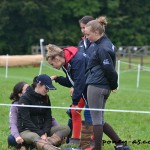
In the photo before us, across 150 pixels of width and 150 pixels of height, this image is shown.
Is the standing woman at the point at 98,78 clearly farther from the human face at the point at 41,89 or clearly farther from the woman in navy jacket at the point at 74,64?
the human face at the point at 41,89

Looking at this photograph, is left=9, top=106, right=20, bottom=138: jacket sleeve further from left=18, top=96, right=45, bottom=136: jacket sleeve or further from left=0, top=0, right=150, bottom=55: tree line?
left=0, top=0, right=150, bottom=55: tree line

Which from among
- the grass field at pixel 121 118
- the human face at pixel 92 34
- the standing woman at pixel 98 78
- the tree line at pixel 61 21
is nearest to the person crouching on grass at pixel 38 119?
the grass field at pixel 121 118

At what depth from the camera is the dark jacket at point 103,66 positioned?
5996 millimetres

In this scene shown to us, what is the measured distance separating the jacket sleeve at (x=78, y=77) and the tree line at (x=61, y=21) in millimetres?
38162

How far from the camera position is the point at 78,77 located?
6480mm

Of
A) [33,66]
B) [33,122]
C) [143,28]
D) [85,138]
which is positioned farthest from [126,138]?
[143,28]

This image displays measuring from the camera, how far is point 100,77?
613cm

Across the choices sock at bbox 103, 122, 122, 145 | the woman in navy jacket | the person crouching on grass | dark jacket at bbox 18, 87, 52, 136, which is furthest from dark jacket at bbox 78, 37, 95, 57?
sock at bbox 103, 122, 122, 145

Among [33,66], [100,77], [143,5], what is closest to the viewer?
[100,77]

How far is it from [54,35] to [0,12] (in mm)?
5139

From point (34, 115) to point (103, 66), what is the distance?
1202 millimetres

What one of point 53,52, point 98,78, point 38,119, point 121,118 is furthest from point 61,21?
point 98,78

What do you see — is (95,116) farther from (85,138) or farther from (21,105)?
(21,105)

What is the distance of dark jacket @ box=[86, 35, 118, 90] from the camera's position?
19.7ft
